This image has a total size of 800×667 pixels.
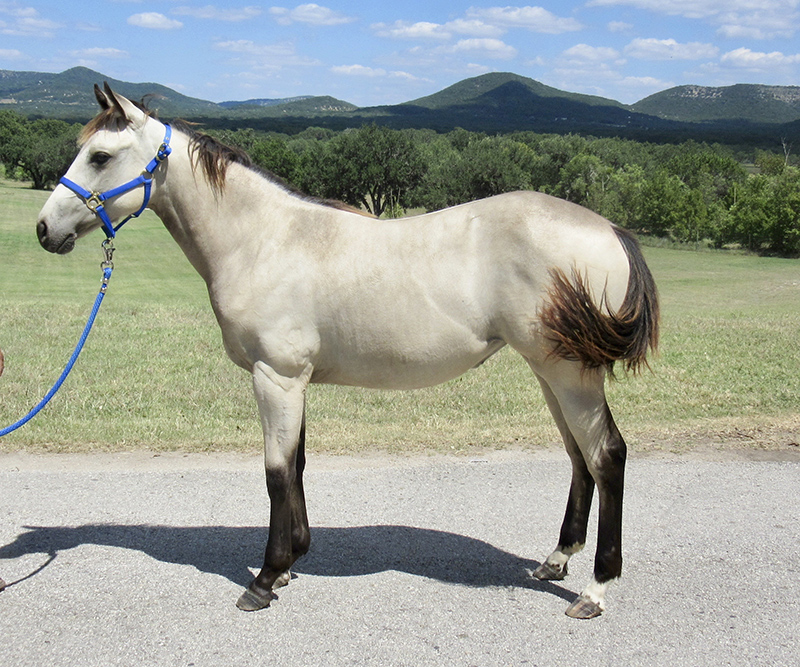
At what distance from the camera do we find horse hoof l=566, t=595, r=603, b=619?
3.75 m

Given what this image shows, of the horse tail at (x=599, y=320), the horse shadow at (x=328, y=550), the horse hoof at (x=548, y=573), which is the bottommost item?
the horse shadow at (x=328, y=550)

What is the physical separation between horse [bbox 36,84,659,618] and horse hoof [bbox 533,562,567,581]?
0.04 feet

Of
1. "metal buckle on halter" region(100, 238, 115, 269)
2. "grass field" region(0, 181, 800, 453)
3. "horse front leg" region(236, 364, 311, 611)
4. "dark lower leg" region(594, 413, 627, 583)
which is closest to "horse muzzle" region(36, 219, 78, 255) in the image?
"metal buckle on halter" region(100, 238, 115, 269)

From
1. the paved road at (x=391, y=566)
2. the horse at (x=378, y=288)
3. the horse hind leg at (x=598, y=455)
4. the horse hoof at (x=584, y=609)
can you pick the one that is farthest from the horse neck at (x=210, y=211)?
the horse hoof at (x=584, y=609)

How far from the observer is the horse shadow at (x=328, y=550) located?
420cm

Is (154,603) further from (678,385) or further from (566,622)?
(678,385)

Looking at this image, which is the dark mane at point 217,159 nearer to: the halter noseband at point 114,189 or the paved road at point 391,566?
the halter noseband at point 114,189

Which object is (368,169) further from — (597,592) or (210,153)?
(597,592)

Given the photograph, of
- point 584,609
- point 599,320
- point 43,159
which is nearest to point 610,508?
point 584,609

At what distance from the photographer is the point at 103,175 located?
13.0 ft

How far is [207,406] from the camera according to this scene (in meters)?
7.48

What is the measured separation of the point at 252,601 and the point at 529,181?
7993 centimetres

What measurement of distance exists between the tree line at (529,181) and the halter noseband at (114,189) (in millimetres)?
47054

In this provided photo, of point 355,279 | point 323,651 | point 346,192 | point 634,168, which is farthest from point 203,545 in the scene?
point 634,168
